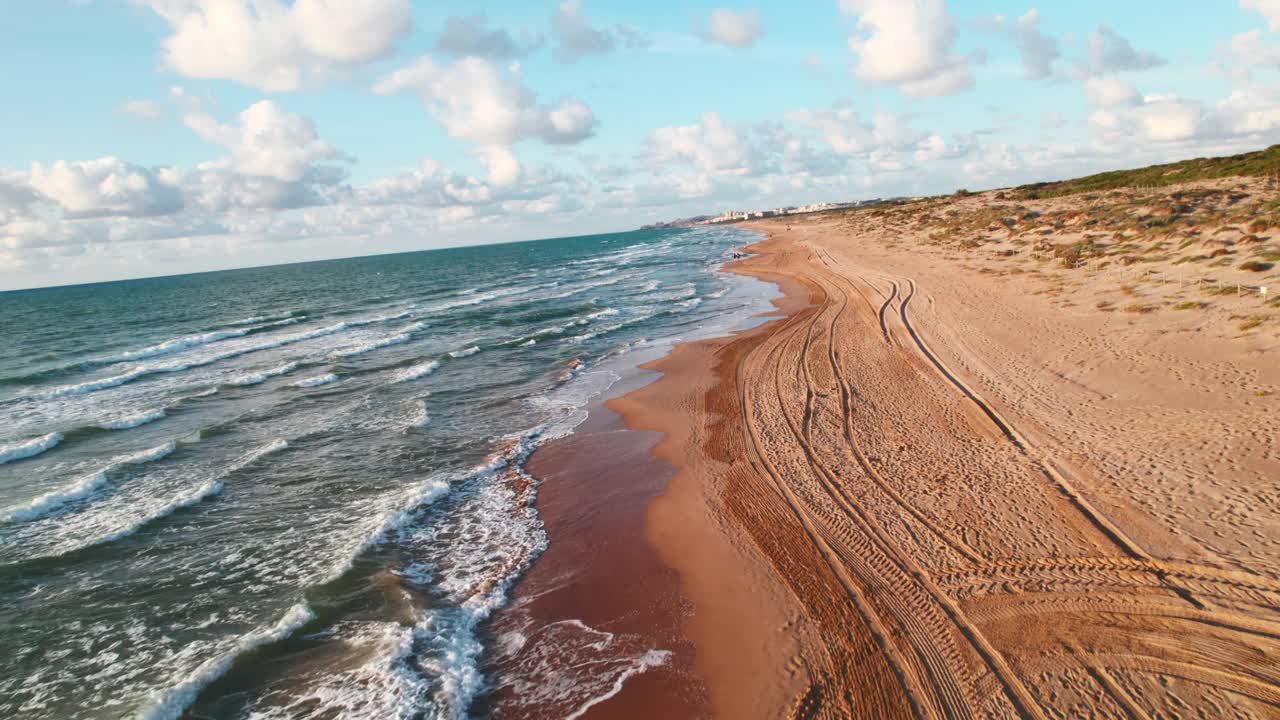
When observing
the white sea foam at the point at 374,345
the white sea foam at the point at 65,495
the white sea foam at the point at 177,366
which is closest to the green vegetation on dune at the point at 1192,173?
the white sea foam at the point at 374,345

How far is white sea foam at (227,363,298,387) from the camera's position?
874 inches

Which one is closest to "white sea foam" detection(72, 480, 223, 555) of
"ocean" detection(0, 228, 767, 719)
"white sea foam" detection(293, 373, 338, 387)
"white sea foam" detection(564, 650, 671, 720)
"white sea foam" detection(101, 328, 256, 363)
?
"ocean" detection(0, 228, 767, 719)

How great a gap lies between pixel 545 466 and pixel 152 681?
736 cm

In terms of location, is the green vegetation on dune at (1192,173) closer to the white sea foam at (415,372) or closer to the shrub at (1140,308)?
the shrub at (1140,308)

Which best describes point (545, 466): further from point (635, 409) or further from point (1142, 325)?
point (1142, 325)

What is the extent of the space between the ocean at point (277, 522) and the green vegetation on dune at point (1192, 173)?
1756 inches

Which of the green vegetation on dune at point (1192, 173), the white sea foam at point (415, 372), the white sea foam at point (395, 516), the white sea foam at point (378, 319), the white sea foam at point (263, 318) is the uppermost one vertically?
the green vegetation on dune at point (1192, 173)

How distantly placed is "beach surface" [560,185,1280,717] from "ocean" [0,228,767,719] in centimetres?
350

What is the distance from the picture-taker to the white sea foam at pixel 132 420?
1730 centimetres

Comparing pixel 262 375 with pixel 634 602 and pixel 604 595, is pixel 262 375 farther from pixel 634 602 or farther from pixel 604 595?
pixel 634 602

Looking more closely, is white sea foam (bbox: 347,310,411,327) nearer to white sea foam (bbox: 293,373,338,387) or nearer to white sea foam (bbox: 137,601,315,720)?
white sea foam (bbox: 293,373,338,387)

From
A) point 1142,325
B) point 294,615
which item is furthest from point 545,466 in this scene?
point 1142,325

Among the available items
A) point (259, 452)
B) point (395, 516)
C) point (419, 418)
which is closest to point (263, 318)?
point (259, 452)

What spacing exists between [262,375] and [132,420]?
554 cm
